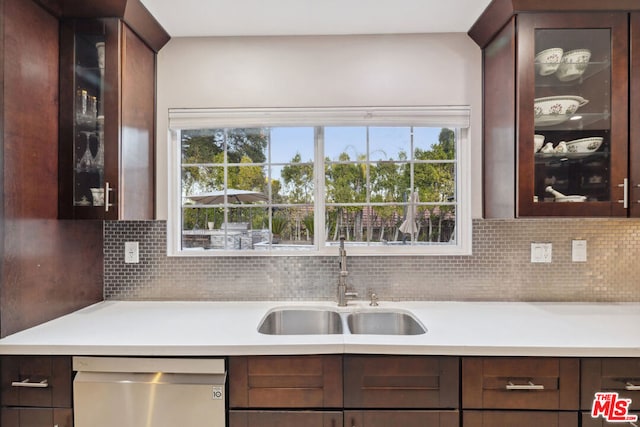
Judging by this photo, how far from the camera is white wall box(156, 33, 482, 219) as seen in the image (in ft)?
6.40

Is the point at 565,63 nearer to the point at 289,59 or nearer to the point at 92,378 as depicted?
the point at 289,59

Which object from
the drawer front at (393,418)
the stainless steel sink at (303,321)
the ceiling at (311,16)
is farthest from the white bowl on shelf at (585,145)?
the stainless steel sink at (303,321)

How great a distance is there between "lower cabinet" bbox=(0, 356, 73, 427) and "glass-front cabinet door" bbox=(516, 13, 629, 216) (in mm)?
2050

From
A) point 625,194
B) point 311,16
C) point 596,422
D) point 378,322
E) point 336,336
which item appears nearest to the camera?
point 596,422

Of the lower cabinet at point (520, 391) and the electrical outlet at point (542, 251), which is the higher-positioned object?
the electrical outlet at point (542, 251)

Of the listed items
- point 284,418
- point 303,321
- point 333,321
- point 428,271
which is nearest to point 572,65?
point 428,271

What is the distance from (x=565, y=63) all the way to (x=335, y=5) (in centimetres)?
111

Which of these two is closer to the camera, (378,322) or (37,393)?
(37,393)

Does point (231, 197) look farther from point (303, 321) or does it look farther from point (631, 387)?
point (631, 387)

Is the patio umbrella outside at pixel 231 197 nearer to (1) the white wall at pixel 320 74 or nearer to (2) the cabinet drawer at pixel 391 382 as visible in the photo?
(1) the white wall at pixel 320 74

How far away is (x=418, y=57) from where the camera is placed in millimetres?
1956

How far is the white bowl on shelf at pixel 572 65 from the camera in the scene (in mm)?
1616

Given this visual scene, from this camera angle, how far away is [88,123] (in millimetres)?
1650
